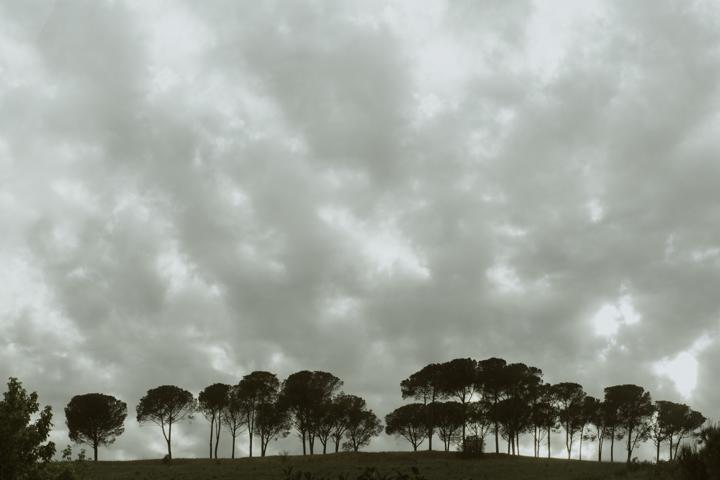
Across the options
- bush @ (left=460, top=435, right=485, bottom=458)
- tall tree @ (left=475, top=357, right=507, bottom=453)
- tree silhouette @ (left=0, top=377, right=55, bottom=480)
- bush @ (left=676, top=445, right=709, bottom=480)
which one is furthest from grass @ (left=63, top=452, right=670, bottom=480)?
bush @ (left=676, top=445, right=709, bottom=480)

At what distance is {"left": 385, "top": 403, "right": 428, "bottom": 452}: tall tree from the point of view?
10325cm

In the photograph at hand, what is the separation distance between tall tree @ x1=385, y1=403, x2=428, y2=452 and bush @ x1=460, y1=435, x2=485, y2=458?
15669 mm

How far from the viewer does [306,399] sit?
99875 mm

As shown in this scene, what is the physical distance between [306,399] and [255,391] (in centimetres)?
862

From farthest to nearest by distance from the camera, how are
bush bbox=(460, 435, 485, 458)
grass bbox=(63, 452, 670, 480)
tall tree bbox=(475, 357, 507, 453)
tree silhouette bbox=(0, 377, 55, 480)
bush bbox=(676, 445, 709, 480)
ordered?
tall tree bbox=(475, 357, 507, 453), bush bbox=(460, 435, 485, 458), grass bbox=(63, 452, 670, 480), tree silhouette bbox=(0, 377, 55, 480), bush bbox=(676, 445, 709, 480)

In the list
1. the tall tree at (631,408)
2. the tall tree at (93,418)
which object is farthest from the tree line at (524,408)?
the tall tree at (93,418)

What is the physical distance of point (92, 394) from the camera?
102 m

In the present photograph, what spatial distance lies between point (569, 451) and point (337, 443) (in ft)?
118

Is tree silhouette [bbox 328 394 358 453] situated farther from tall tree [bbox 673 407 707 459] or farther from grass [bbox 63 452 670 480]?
tall tree [bbox 673 407 707 459]

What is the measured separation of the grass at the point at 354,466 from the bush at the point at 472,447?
111cm

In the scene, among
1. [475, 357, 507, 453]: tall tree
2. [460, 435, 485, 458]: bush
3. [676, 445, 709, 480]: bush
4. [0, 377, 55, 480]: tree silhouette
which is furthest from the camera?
[475, 357, 507, 453]: tall tree

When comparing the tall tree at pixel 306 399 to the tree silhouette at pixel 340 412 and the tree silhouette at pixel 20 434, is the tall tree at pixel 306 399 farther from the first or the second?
the tree silhouette at pixel 20 434

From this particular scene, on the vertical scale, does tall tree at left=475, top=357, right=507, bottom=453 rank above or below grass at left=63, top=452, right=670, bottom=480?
above

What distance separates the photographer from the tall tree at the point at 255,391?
102188mm
